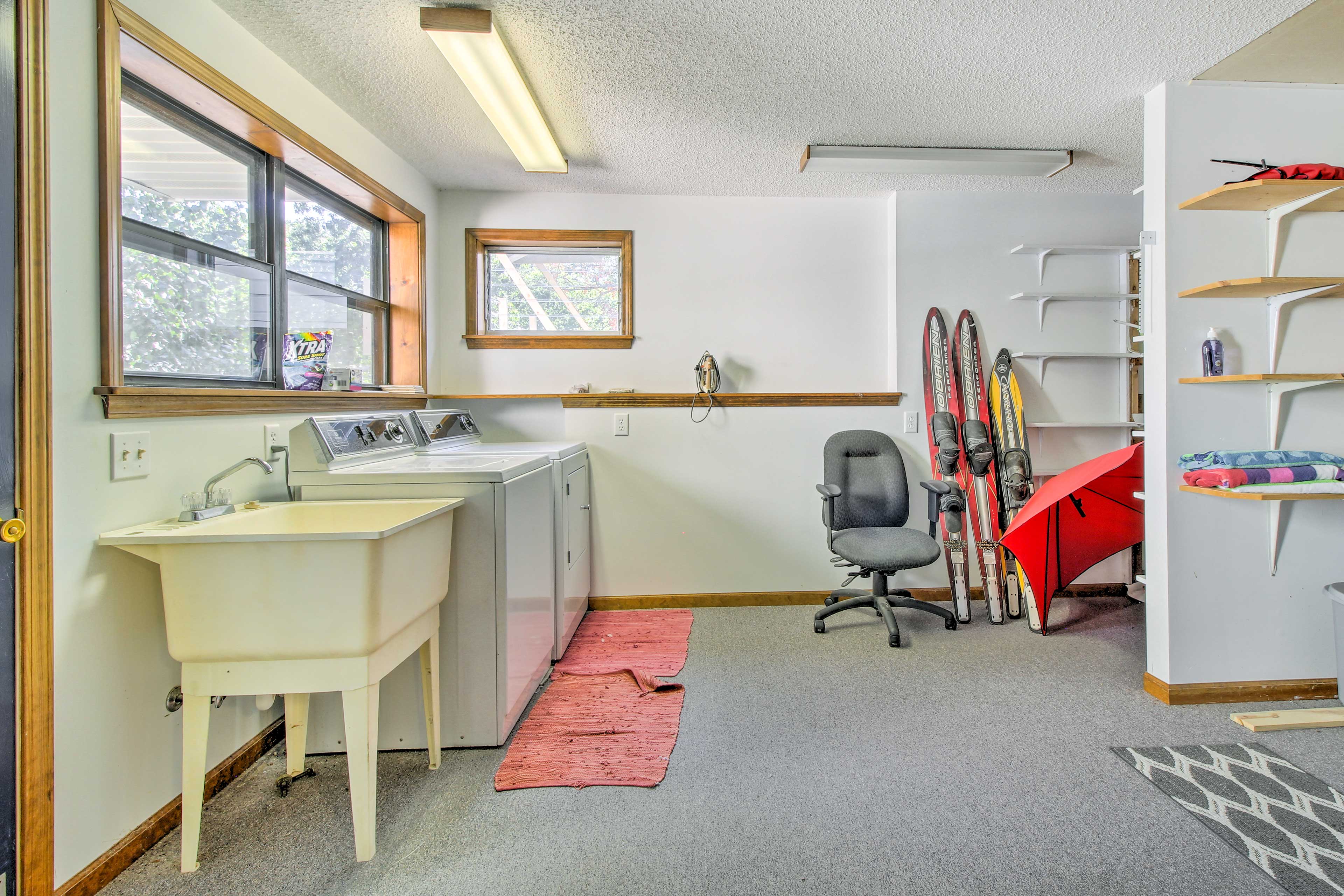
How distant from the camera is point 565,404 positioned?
9.87ft

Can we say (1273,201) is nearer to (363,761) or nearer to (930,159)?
(930,159)

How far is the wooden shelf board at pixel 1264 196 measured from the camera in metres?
1.78

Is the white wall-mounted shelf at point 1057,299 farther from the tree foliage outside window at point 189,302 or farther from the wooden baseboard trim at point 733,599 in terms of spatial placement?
the tree foliage outside window at point 189,302

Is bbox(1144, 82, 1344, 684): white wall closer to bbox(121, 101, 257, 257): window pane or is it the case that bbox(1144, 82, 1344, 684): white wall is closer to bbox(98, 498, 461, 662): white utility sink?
bbox(98, 498, 461, 662): white utility sink

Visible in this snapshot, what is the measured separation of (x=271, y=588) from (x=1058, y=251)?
3.74 m

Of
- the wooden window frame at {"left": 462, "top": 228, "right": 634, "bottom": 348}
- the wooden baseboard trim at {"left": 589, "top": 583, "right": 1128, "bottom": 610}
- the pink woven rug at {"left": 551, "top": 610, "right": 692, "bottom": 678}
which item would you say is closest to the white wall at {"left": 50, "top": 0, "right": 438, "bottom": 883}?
the pink woven rug at {"left": 551, "top": 610, "right": 692, "bottom": 678}

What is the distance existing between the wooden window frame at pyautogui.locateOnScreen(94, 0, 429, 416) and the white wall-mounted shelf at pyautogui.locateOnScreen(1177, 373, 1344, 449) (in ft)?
10.0

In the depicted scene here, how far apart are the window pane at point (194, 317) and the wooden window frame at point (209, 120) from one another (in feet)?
0.29

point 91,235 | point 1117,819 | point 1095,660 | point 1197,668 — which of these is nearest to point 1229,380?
point 1197,668

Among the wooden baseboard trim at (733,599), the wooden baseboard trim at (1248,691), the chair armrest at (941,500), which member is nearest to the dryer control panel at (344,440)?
the wooden baseboard trim at (733,599)

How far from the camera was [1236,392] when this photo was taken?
1968 millimetres

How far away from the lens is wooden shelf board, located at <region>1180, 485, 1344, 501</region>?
68.9 inches

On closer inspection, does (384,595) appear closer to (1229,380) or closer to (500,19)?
(500,19)

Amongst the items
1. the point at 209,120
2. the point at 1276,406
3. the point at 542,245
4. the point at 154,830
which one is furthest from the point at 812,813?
the point at 542,245
